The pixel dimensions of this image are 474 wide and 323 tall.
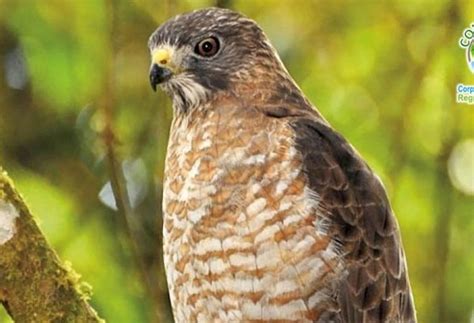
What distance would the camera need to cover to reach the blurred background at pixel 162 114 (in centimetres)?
311

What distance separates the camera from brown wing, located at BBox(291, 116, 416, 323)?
2221mm

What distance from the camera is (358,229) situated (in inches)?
88.4

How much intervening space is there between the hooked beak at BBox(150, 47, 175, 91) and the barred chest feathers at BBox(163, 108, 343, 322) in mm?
203

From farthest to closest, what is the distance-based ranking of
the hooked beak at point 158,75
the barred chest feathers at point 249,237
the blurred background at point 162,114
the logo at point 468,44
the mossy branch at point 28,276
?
the logo at point 468,44
the blurred background at point 162,114
the hooked beak at point 158,75
the barred chest feathers at point 249,237
the mossy branch at point 28,276

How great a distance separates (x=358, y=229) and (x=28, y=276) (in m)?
0.71

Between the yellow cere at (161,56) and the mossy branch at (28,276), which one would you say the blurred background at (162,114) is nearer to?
the yellow cere at (161,56)

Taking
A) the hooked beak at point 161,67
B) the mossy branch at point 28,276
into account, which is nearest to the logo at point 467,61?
the hooked beak at point 161,67

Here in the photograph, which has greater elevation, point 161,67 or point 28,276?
point 161,67

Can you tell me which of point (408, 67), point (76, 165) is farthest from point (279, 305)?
point (408, 67)

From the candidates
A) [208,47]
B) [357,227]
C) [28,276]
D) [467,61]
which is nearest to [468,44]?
[467,61]

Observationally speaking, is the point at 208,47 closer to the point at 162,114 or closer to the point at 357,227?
the point at 357,227

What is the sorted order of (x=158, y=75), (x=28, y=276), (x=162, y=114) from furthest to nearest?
(x=162, y=114), (x=158, y=75), (x=28, y=276)

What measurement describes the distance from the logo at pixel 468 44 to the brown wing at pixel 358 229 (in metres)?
1.13

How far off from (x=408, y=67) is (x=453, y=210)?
20.7 inches
